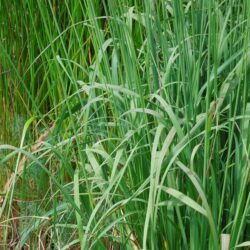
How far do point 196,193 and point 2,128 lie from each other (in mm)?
1140

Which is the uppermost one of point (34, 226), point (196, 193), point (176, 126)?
point (176, 126)

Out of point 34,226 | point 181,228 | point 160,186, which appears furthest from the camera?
point 34,226

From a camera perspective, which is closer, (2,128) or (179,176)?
(179,176)

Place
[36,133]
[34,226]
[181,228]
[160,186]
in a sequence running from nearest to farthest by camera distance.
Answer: [160,186]
[181,228]
[34,226]
[36,133]

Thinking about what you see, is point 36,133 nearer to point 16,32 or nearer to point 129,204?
point 16,32

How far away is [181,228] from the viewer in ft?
5.94

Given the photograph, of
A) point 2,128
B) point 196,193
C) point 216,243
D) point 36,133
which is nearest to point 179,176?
point 196,193

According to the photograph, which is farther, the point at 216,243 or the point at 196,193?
the point at 196,193

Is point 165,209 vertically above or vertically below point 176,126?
below

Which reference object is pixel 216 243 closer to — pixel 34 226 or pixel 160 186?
pixel 160 186

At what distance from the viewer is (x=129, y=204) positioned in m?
1.89

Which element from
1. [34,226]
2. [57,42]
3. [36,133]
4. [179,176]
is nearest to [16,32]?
[57,42]

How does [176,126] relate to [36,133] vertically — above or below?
above

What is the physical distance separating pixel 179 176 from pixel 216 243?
0.23m
